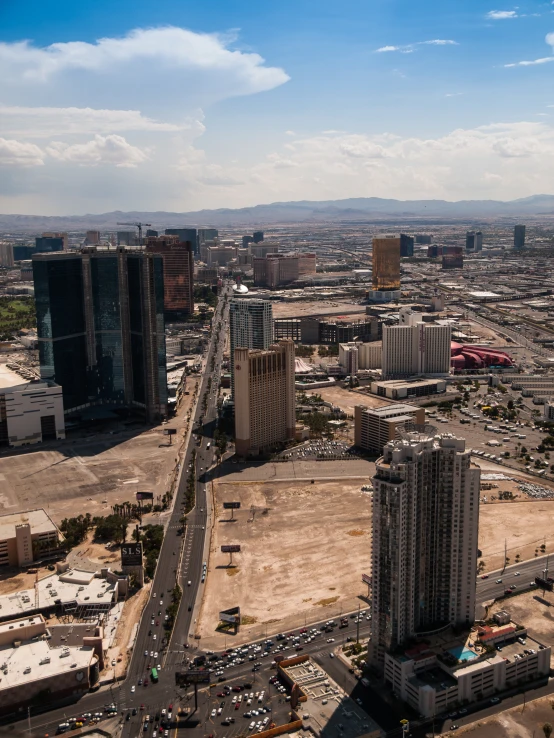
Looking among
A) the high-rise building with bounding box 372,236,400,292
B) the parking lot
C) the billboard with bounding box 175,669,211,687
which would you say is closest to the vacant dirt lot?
the parking lot

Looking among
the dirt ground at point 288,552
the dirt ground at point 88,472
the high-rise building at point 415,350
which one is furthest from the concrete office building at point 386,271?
the dirt ground at point 288,552

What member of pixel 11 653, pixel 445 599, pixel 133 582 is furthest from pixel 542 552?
pixel 11 653

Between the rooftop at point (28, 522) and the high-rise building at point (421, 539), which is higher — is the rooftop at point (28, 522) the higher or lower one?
the lower one

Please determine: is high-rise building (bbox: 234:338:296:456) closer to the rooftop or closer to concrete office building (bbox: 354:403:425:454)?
concrete office building (bbox: 354:403:425:454)

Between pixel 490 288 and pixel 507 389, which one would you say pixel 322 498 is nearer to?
pixel 507 389

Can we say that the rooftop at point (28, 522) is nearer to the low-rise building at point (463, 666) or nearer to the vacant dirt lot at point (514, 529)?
the low-rise building at point (463, 666)
